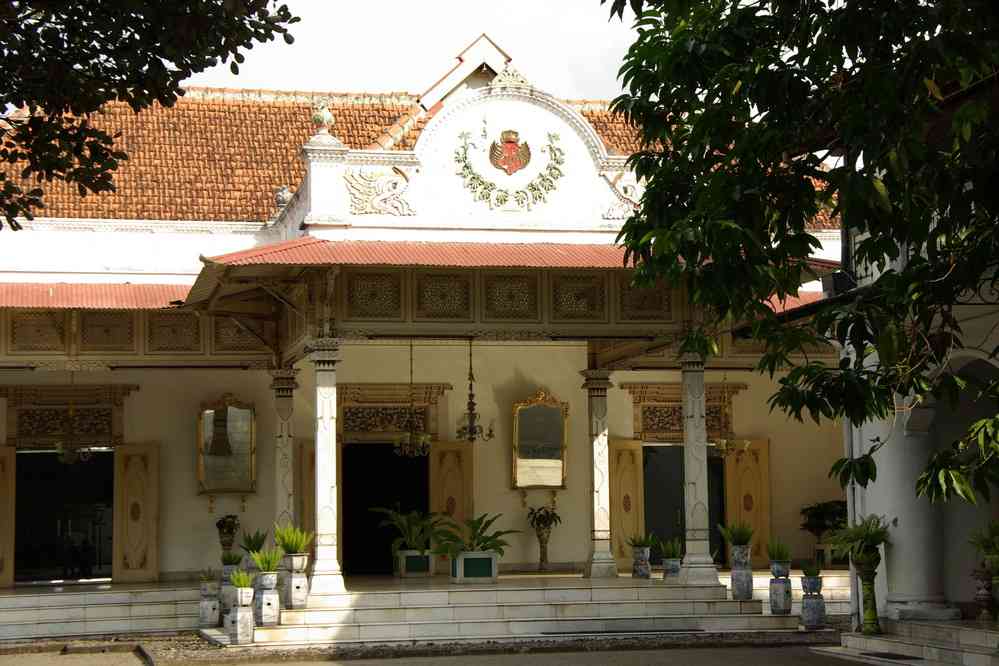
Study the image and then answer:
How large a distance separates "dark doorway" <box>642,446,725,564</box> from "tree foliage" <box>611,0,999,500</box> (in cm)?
1192

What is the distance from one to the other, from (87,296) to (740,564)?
305 inches

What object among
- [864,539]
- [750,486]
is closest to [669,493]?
[750,486]

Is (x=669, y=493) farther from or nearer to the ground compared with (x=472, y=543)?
farther from the ground

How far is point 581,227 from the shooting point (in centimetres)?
1603

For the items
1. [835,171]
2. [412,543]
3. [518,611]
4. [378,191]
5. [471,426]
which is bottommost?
[518,611]

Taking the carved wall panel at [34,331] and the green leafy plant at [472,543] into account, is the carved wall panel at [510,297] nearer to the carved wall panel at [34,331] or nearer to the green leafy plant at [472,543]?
the green leafy plant at [472,543]

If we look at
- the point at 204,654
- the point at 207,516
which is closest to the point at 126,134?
the point at 207,516

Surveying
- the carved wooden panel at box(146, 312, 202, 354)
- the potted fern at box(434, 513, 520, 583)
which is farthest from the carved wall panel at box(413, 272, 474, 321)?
the carved wooden panel at box(146, 312, 202, 354)

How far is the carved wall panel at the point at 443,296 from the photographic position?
15.7 meters

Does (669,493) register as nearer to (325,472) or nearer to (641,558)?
(641,558)

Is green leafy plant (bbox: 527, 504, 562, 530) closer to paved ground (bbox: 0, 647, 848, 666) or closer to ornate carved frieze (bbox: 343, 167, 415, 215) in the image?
paved ground (bbox: 0, 647, 848, 666)

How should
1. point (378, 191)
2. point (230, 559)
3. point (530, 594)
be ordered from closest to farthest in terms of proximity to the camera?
point (378, 191), point (530, 594), point (230, 559)

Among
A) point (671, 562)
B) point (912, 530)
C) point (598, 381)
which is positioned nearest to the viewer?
point (912, 530)

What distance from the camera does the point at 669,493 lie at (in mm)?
21609
